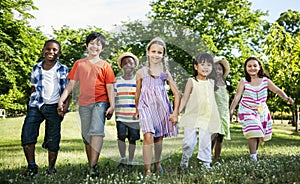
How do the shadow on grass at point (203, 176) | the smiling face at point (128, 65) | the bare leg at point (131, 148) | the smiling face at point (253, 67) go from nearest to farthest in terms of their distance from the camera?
the shadow on grass at point (203, 176) < the smiling face at point (128, 65) < the bare leg at point (131, 148) < the smiling face at point (253, 67)

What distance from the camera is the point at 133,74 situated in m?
7.95

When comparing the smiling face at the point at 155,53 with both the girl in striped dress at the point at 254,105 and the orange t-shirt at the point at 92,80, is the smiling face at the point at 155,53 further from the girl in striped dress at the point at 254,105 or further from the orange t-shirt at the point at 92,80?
the girl in striped dress at the point at 254,105

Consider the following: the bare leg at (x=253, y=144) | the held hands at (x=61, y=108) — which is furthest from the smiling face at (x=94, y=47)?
the bare leg at (x=253, y=144)

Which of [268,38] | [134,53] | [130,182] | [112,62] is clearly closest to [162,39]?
[134,53]

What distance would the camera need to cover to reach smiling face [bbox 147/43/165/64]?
663cm

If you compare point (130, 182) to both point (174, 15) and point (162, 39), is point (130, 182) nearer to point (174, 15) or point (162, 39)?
point (162, 39)

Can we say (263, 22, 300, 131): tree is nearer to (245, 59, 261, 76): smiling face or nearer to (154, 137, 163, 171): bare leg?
(245, 59, 261, 76): smiling face

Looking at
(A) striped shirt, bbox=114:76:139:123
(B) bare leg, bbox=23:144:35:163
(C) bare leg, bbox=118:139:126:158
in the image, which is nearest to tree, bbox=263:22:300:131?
(C) bare leg, bbox=118:139:126:158

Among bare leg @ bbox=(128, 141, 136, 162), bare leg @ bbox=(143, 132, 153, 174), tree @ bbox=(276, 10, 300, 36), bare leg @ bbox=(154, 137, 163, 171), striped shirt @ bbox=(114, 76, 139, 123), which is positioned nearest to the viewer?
bare leg @ bbox=(143, 132, 153, 174)

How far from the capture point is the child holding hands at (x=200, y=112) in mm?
7414

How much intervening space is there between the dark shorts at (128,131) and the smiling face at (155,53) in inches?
60.9

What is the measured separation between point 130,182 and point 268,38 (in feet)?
71.1

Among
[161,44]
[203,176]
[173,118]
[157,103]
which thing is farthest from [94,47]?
[203,176]

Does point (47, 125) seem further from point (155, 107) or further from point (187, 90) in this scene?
point (187, 90)
